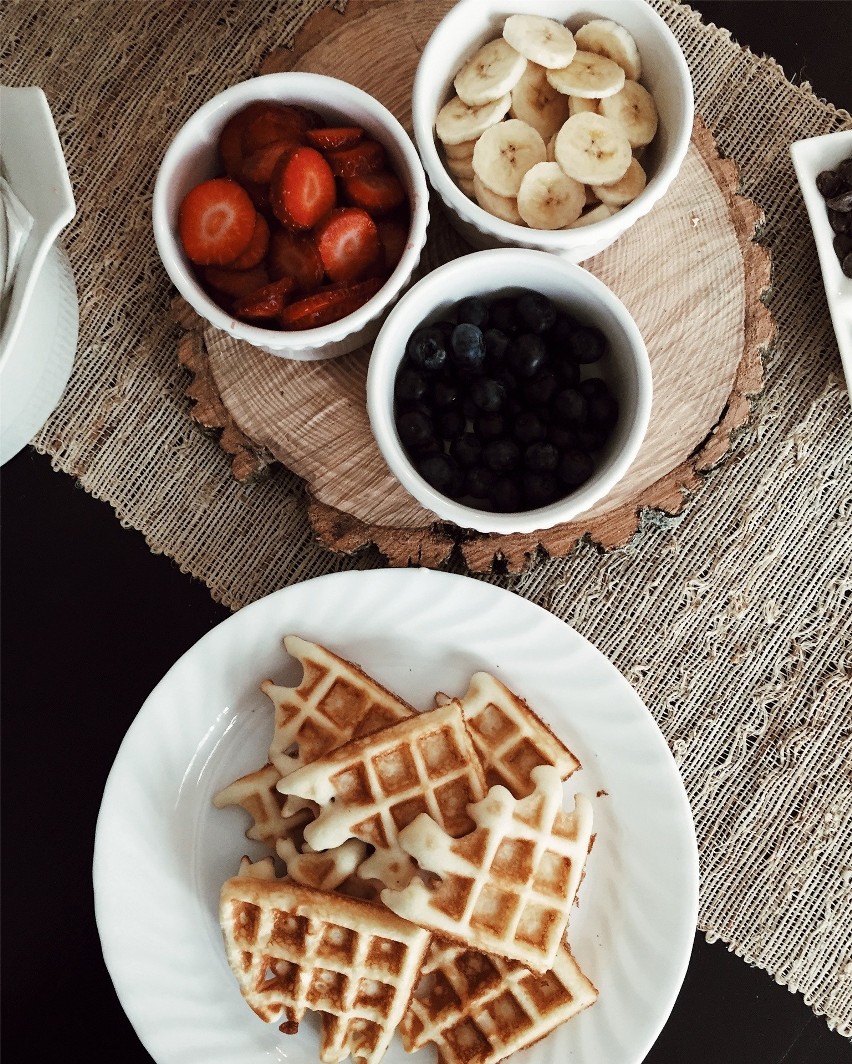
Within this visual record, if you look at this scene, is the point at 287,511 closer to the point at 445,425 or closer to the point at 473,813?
the point at 445,425

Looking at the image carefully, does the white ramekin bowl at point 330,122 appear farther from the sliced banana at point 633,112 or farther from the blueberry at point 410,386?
the sliced banana at point 633,112

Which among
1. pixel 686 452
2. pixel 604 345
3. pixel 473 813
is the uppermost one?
pixel 604 345

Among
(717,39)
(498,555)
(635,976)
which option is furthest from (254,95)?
(635,976)

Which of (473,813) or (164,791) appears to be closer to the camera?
(473,813)

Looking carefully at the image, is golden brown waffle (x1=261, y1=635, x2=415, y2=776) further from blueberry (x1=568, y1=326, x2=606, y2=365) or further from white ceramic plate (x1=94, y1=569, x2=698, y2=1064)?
blueberry (x1=568, y1=326, x2=606, y2=365)

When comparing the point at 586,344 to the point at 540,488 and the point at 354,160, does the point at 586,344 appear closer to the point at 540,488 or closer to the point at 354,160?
the point at 540,488

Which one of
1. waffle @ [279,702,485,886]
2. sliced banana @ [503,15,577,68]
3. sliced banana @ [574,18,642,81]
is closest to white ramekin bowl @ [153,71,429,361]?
sliced banana @ [503,15,577,68]
